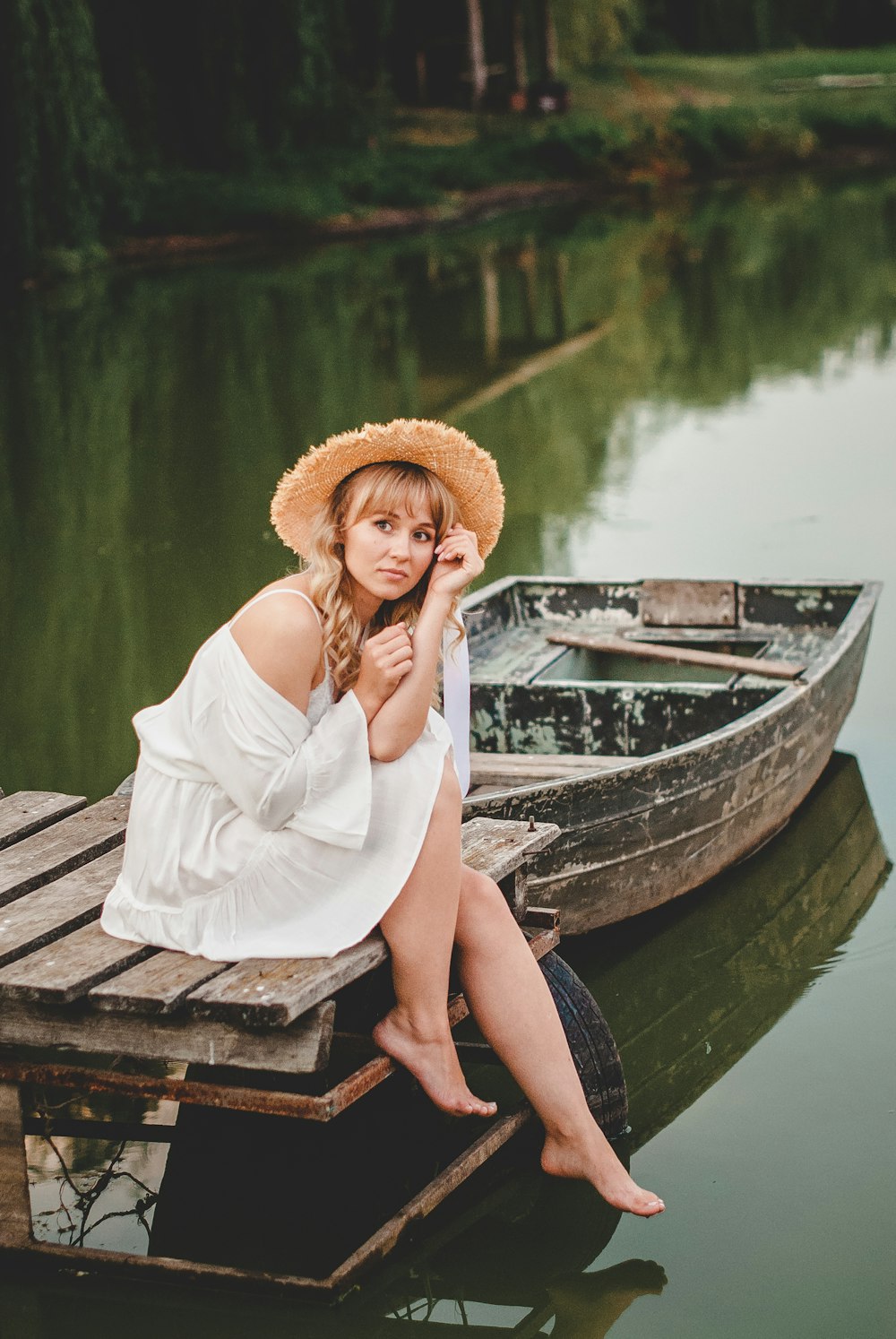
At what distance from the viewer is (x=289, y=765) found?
3.17m

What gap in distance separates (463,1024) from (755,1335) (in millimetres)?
1253

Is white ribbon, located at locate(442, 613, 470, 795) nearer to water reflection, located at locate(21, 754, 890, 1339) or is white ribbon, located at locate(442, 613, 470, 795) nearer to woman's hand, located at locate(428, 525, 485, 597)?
woman's hand, located at locate(428, 525, 485, 597)

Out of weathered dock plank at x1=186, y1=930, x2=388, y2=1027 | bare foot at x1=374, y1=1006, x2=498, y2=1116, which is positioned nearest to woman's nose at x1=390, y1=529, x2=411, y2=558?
weathered dock plank at x1=186, y1=930, x2=388, y2=1027

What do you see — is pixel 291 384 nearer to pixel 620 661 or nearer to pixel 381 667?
pixel 620 661

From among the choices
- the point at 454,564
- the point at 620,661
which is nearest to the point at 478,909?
the point at 454,564

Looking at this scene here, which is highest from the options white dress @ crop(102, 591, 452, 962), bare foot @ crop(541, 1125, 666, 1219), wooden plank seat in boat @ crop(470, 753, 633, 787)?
white dress @ crop(102, 591, 452, 962)

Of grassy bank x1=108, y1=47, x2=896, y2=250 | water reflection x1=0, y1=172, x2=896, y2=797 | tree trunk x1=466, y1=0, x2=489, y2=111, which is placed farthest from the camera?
tree trunk x1=466, y1=0, x2=489, y2=111

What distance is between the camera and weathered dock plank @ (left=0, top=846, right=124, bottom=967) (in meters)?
3.24

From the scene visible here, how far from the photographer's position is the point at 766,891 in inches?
223

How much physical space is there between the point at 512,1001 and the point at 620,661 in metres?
3.56

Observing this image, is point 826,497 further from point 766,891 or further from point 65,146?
point 65,146

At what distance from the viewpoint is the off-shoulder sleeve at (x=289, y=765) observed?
3.16 meters

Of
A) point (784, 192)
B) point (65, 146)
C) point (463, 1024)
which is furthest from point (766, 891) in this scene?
point (784, 192)

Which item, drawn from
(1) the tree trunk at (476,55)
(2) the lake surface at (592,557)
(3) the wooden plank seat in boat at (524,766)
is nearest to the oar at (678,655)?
(2) the lake surface at (592,557)
